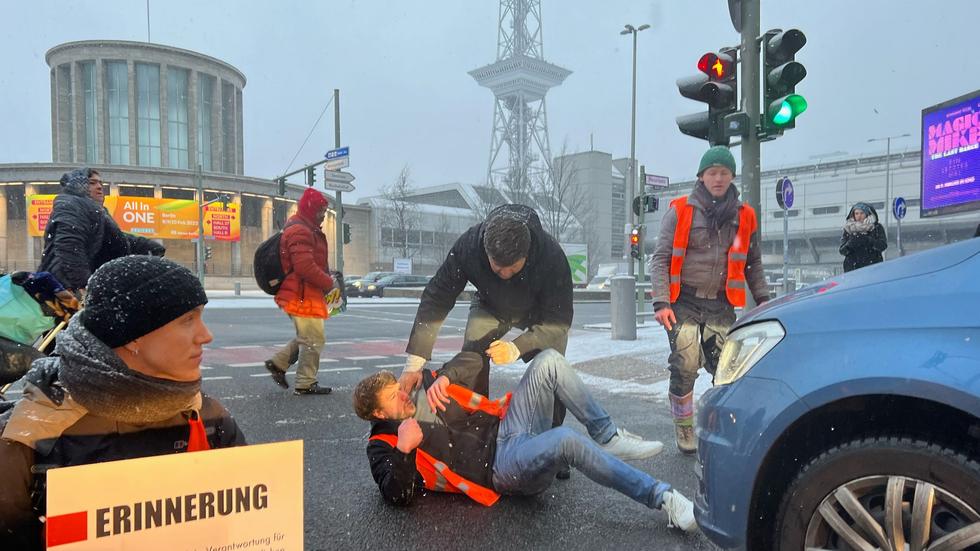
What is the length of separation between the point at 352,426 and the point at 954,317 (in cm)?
399

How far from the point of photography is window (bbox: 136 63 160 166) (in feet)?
181

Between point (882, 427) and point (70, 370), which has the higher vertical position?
point (70, 370)

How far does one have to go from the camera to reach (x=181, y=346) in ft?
5.62

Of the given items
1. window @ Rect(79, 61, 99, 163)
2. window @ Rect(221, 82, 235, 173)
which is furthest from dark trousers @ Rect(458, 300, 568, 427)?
window @ Rect(221, 82, 235, 173)

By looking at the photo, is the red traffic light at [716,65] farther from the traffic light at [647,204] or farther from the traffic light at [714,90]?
the traffic light at [647,204]

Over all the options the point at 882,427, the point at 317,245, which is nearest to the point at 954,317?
A: the point at 882,427

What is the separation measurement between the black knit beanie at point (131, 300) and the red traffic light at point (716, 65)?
5.58 metres

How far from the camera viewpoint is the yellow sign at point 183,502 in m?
1.30

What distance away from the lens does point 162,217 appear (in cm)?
4731

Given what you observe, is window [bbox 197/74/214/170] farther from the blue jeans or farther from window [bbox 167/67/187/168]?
the blue jeans

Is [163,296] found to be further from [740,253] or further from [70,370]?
[740,253]

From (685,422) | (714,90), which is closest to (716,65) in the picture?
(714,90)

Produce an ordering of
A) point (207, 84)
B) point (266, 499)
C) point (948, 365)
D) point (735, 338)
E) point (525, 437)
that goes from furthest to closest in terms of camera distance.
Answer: point (207, 84)
point (525, 437)
point (735, 338)
point (948, 365)
point (266, 499)

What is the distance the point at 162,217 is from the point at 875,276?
52.1 metres
